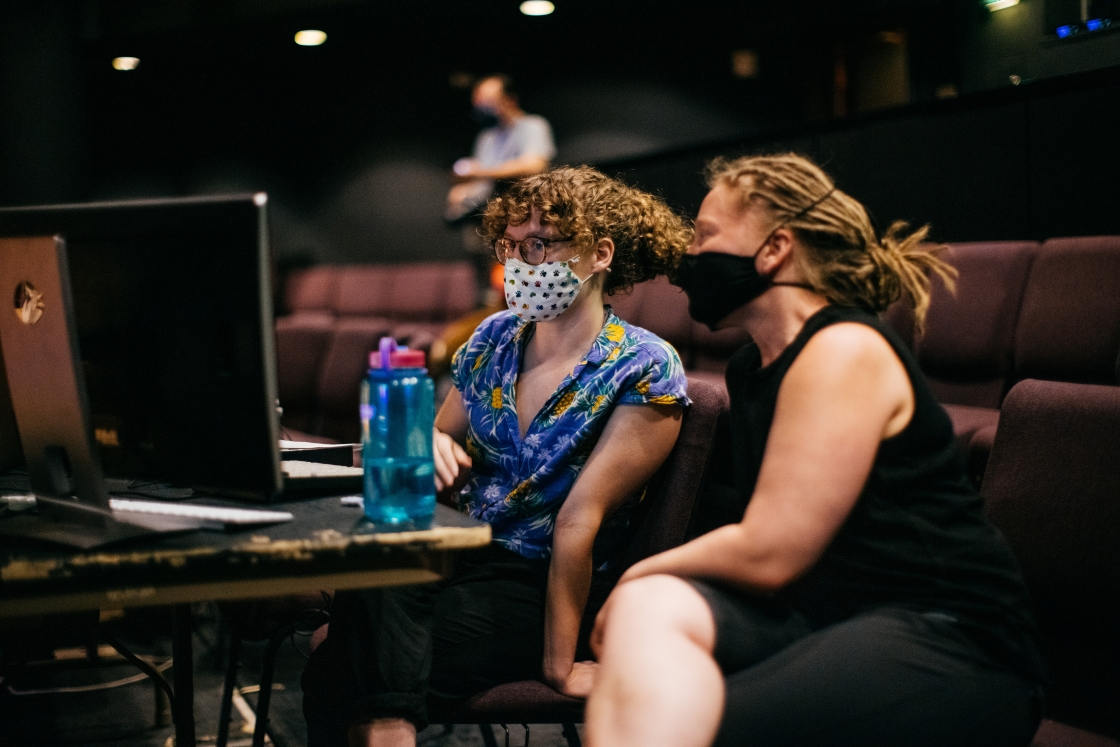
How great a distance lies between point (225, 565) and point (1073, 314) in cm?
222

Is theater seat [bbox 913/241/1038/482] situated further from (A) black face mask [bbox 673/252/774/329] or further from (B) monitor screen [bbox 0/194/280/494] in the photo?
(B) monitor screen [bbox 0/194/280/494]

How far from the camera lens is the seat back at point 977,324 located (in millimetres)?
2658

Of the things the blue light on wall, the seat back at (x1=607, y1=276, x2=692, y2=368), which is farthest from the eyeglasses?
the blue light on wall

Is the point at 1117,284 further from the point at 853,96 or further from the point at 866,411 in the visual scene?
the point at 853,96

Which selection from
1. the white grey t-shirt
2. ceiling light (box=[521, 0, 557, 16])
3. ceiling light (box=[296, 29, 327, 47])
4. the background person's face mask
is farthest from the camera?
ceiling light (box=[296, 29, 327, 47])

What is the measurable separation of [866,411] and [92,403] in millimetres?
1003

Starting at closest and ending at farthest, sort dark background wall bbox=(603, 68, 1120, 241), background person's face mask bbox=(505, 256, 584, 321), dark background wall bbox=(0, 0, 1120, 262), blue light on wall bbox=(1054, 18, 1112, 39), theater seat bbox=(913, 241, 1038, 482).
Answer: background person's face mask bbox=(505, 256, 584, 321), theater seat bbox=(913, 241, 1038, 482), dark background wall bbox=(603, 68, 1120, 241), dark background wall bbox=(0, 0, 1120, 262), blue light on wall bbox=(1054, 18, 1112, 39)

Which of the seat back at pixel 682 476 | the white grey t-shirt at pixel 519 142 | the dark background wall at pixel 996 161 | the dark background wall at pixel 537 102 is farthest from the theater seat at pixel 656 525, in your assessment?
the white grey t-shirt at pixel 519 142

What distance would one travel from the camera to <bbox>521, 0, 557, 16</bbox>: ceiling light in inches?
300

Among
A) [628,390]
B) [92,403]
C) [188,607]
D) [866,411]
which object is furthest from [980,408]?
[92,403]

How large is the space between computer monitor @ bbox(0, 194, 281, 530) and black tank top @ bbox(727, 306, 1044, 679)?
27.0 inches

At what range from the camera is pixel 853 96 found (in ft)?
23.5

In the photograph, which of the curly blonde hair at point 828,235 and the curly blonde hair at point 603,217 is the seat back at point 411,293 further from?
the curly blonde hair at point 828,235

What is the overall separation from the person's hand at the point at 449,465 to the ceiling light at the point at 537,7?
6.62 metres
